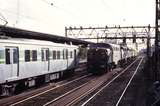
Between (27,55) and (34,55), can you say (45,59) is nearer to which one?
(34,55)

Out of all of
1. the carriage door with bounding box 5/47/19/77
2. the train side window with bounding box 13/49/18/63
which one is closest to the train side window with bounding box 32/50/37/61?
the carriage door with bounding box 5/47/19/77

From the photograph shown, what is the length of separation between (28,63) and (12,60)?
8.63 ft

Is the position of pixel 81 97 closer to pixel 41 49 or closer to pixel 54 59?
pixel 41 49

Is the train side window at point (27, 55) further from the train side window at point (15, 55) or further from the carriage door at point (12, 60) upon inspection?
the train side window at point (15, 55)

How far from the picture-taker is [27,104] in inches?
700

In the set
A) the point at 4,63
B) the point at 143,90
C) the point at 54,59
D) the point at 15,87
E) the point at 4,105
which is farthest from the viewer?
the point at 54,59

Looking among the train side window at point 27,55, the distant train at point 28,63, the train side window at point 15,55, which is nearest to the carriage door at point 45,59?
the distant train at point 28,63

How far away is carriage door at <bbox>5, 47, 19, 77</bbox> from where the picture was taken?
1930 cm

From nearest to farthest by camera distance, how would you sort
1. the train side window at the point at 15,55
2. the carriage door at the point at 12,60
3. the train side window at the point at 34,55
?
1. the carriage door at the point at 12,60
2. the train side window at the point at 15,55
3. the train side window at the point at 34,55

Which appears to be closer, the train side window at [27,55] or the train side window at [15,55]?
the train side window at [15,55]

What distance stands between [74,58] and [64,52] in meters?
4.52

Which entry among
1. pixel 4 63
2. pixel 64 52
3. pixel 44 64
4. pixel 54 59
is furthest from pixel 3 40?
pixel 64 52

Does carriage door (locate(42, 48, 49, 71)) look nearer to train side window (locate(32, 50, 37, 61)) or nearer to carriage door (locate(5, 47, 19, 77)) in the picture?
train side window (locate(32, 50, 37, 61))

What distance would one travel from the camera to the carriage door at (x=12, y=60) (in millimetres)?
19295
